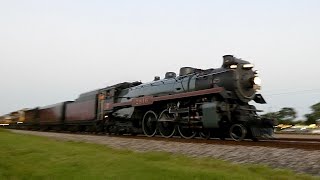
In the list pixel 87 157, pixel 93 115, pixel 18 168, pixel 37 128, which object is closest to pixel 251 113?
pixel 87 157

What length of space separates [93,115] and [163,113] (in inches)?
343

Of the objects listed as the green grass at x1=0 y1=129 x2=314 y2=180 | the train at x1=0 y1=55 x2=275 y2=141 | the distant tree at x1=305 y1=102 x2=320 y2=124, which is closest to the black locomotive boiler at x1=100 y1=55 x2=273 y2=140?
the train at x1=0 y1=55 x2=275 y2=141

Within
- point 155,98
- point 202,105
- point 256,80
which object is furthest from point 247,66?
point 155,98

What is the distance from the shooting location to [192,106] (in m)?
16.8

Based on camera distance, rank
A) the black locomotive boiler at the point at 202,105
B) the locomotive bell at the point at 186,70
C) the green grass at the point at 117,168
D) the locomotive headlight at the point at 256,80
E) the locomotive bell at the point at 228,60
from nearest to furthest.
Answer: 1. the green grass at the point at 117,168
2. the black locomotive boiler at the point at 202,105
3. the locomotive bell at the point at 228,60
4. the locomotive headlight at the point at 256,80
5. the locomotive bell at the point at 186,70

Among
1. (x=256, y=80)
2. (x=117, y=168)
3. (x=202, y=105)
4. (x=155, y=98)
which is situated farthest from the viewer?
(x=155, y=98)

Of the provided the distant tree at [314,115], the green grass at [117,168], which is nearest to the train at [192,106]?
the green grass at [117,168]

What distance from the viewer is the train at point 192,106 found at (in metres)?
15.3

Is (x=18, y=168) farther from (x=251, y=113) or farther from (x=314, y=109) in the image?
(x=314, y=109)

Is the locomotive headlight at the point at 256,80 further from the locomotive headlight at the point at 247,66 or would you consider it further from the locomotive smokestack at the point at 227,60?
the locomotive smokestack at the point at 227,60

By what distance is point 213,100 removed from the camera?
15.9m

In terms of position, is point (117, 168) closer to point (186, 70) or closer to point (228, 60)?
point (228, 60)

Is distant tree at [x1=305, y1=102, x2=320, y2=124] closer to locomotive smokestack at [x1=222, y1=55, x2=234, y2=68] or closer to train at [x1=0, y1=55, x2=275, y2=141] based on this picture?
train at [x1=0, y1=55, x2=275, y2=141]

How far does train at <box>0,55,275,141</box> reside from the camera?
15305 mm
